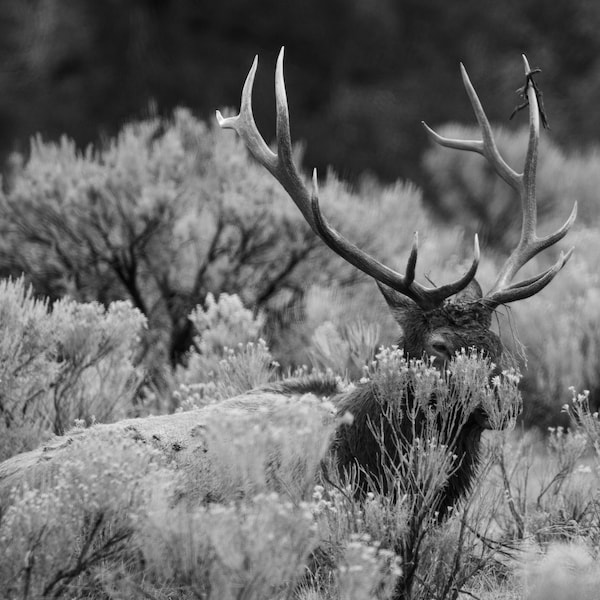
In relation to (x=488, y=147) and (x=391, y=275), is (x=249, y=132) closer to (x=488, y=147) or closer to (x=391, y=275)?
(x=391, y=275)

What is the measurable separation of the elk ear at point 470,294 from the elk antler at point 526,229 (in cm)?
6

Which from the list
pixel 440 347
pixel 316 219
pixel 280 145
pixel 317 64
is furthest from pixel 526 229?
pixel 317 64

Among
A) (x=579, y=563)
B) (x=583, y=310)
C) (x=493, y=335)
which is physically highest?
(x=583, y=310)

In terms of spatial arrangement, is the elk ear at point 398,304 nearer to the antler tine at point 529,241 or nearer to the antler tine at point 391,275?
the antler tine at point 391,275

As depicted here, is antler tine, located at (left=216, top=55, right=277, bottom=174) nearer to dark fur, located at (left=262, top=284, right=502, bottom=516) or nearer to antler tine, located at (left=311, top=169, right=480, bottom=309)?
antler tine, located at (left=311, top=169, right=480, bottom=309)

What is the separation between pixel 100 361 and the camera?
5941 millimetres

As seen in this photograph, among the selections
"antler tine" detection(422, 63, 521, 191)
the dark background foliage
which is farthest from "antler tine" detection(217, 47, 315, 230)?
the dark background foliage

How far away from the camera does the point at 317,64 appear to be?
881 inches

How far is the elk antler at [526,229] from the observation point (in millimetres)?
4566

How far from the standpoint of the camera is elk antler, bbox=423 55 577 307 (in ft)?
15.0

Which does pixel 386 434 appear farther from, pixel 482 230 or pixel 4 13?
pixel 4 13

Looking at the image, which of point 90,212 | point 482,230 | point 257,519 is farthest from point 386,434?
point 482,230

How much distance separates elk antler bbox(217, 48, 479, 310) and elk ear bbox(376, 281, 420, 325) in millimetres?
77

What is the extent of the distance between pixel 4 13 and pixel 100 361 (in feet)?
54.9
